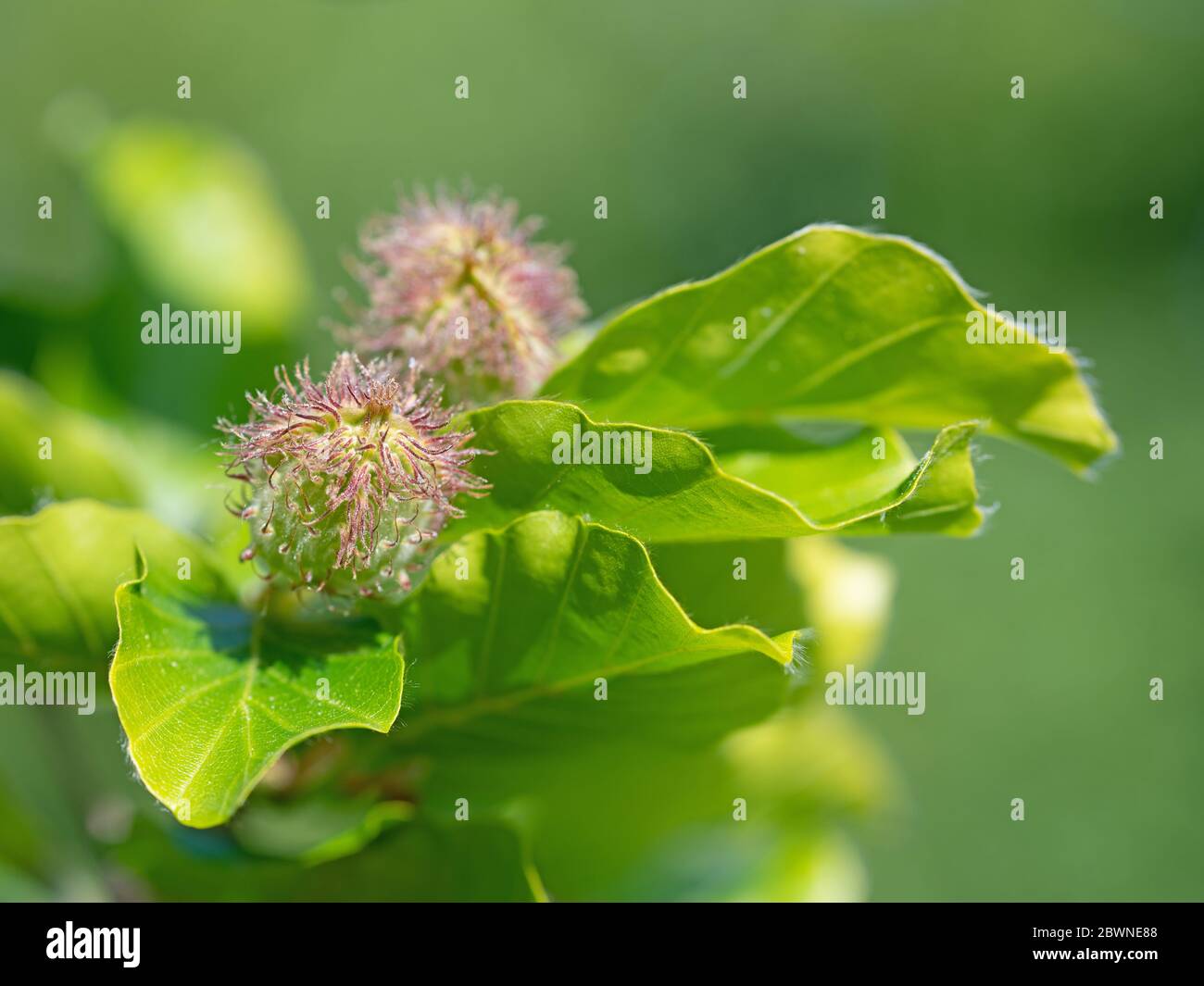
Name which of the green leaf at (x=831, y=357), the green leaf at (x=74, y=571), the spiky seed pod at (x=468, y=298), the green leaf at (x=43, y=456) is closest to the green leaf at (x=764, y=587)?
the green leaf at (x=831, y=357)

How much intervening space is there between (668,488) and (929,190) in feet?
41.8

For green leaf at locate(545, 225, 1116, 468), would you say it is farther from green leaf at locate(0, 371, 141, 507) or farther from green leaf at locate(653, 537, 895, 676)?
green leaf at locate(0, 371, 141, 507)

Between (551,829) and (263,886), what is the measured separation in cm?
49

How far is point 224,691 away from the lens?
51.0 inches

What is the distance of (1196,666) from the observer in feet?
29.6

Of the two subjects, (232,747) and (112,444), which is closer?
(232,747)

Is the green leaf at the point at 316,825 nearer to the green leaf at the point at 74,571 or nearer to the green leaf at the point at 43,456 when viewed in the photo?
the green leaf at the point at 74,571

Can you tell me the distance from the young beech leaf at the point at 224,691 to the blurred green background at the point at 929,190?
21.2ft

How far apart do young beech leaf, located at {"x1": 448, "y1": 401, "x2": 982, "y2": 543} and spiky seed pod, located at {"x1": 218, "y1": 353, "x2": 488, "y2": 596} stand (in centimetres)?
5

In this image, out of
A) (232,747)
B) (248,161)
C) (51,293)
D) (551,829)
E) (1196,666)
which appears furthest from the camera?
(1196,666)

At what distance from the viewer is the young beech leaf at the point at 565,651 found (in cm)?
123

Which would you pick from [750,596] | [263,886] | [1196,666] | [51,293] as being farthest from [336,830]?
[1196,666]

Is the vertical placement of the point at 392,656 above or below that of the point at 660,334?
below

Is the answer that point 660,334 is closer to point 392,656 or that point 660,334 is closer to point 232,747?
point 392,656
